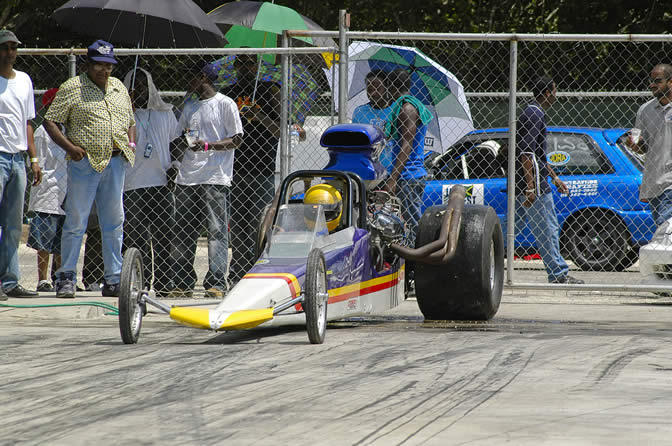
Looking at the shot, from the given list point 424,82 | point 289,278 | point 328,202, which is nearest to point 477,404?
point 289,278

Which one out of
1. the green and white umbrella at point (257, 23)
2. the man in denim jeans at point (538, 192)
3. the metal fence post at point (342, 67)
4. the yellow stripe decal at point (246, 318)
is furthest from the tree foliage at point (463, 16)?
the yellow stripe decal at point (246, 318)

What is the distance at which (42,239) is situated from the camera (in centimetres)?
1120

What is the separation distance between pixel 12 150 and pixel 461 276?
13.2 feet

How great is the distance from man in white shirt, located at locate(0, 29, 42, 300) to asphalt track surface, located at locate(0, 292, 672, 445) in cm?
116

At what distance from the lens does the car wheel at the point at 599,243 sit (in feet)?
44.0

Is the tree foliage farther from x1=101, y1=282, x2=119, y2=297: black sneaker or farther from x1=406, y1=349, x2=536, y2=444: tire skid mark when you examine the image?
x1=406, y1=349, x2=536, y2=444: tire skid mark

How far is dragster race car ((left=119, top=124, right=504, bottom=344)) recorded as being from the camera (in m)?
7.54

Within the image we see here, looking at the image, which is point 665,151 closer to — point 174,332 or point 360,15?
point 174,332

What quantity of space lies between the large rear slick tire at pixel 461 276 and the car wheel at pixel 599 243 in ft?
15.0

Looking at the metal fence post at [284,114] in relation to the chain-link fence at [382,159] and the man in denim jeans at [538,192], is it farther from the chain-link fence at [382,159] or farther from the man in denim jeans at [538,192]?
the man in denim jeans at [538,192]

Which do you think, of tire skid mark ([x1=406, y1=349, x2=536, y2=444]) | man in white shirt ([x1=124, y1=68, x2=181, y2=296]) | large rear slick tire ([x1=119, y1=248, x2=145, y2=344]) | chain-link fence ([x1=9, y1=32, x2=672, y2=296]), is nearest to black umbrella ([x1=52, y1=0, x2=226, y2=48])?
chain-link fence ([x1=9, y1=32, x2=672, y2=296])

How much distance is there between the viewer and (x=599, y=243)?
13.5 metres

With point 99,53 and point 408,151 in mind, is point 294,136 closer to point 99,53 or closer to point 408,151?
point 408,151

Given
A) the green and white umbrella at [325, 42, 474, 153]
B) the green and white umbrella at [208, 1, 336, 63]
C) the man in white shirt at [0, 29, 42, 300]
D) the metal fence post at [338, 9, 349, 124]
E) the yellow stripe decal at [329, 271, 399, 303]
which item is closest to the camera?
the yellow stripe decal at [329, 271, 399, 303]
